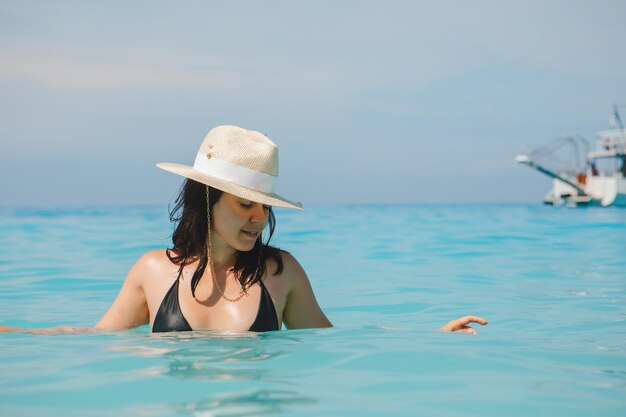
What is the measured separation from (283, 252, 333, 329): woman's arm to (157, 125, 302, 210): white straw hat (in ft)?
1.27

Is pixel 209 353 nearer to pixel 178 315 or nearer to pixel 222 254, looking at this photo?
pixel 178 315

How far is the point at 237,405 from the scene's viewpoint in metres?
2.82

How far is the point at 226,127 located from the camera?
3924mm

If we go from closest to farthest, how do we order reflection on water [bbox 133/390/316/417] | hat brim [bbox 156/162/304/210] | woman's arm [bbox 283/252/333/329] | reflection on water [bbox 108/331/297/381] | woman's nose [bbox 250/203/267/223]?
reflection on water [bbox 133/390/316/417]
reflection on water [bbox 108/331/297/381]
hat brim [bbox 156/162/304/210]
woman's nose [bbox 250/203/267/223]
woman's arm [bbox 283/252/333/329]

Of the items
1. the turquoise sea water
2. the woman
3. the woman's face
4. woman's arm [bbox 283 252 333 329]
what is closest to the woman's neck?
the woman

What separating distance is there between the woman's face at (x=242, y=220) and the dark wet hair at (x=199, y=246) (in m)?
0.10

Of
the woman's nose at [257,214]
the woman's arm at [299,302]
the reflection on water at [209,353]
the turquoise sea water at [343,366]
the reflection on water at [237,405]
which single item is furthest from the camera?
the woman's arm at [299,302]

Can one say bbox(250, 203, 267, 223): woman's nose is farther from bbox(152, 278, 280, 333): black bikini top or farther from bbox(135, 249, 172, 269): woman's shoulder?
bbox(135, 249, 172, 269): woman's shoulder

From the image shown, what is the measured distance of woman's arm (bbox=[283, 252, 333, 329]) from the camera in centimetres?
398

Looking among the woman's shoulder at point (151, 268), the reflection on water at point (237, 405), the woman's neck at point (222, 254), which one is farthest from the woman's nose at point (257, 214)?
the reflection on water at point (237, 405)

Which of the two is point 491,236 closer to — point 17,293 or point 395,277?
point 395,277

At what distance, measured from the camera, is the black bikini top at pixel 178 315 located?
3848mm

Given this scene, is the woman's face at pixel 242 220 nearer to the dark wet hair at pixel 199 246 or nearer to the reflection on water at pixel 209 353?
the dark wet hair at pixel 199 246

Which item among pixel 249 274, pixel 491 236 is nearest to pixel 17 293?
pixel 249 274
